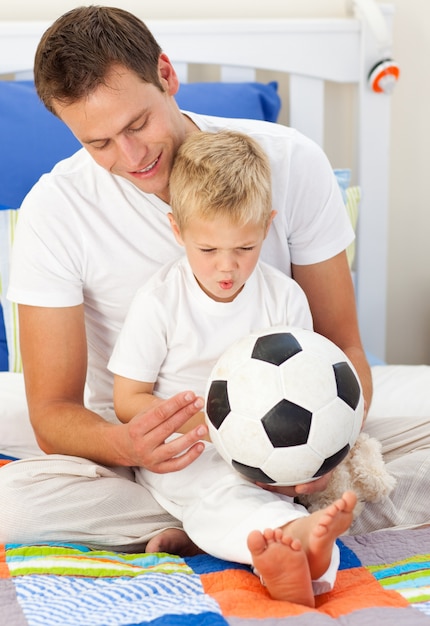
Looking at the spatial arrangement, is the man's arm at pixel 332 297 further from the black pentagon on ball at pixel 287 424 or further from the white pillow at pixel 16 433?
the white pillow at pixel 16 433

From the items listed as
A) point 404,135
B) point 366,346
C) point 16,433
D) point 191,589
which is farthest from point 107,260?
point 404,135

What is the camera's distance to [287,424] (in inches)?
47.2

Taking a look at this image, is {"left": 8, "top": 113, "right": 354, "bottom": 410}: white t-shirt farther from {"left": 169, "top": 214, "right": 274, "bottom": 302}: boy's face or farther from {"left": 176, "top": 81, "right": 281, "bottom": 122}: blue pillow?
{"left": 176, "top": 81, "right": 281, "bottom": 122}: blue pillow

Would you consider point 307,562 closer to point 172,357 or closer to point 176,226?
point 172,357

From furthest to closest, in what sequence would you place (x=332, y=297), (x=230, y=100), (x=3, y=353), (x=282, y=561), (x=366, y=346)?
(x=366, y=346)
(x=230, y=100)
(x=3, y=353)
(x=332, y=297)
(x=282, y=561)

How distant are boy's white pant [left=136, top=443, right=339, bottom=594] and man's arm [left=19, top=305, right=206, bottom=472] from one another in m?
0.05

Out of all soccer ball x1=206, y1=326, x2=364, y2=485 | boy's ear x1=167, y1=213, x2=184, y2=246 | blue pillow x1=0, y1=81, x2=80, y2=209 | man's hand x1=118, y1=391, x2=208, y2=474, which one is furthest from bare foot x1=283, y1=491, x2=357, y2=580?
blue pillow x1=0, y1=81, x2=80, y2=209

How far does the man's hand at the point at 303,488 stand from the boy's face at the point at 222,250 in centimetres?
32

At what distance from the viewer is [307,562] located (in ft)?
3.56

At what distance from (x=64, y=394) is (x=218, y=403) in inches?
15.9

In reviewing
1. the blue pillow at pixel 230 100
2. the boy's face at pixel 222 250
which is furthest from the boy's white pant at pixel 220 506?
the blue pillow at pixel 230 100

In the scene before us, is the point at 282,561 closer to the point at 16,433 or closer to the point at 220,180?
the point at 220,180

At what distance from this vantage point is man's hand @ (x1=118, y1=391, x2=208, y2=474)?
1229 millimetres

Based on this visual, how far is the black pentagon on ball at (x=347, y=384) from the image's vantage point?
1.24 meters
